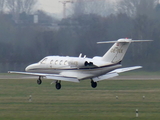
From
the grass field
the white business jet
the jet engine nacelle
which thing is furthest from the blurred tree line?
the grass field

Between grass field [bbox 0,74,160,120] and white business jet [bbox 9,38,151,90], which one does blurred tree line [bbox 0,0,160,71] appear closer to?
white business jet [bbox 9,38,151,90]

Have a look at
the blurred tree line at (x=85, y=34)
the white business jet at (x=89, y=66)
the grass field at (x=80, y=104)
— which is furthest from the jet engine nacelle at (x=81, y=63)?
the blurred tree line at (x=85, y=34)

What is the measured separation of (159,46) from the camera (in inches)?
2475

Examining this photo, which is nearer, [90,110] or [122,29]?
[90,110]

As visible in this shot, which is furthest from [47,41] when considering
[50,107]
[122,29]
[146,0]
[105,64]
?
[50,107]

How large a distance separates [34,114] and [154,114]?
603 cm

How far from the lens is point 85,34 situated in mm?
65125

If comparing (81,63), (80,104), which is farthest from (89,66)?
(80,104)

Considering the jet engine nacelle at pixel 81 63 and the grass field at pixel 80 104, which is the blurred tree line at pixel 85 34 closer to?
the jet engine nacelle at pixel 81 63

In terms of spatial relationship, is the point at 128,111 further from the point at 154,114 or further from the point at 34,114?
the point at 34,114

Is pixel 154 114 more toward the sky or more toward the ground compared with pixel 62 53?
more toward the ground

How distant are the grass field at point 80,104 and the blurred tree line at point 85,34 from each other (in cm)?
2456

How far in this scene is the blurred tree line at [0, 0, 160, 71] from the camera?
61969 millimetres

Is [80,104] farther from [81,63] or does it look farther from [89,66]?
[81,63]
